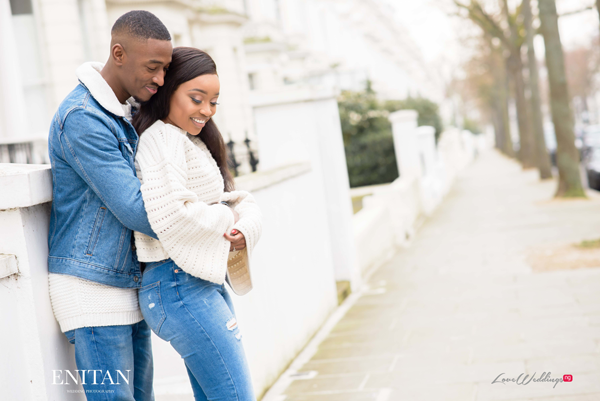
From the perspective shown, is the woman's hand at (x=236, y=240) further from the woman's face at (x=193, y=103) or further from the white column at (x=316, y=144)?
the white column at (x=316, y=144)

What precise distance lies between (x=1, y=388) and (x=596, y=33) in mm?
59619

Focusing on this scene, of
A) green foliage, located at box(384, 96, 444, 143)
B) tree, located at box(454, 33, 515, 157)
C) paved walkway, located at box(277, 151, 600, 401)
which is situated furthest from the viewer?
tree, located at box(454, 33, 515, 157)

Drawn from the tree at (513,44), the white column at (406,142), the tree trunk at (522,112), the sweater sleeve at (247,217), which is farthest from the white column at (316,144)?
the tree trunk at (522,112)

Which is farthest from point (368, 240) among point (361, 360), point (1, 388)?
point (1, 388)

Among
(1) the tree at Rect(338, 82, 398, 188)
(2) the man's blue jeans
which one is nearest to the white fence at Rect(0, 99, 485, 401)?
(2) the man's blue jeans

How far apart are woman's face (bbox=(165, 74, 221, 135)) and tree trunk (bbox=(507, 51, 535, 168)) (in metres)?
26.2

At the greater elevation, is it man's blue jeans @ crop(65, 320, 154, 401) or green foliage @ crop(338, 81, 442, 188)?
green foliage @ crop(338, 81, 442, 188)

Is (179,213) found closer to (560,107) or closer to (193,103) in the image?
(193,103)

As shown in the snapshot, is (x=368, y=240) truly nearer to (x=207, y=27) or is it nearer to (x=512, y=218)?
(x=512, y=218)

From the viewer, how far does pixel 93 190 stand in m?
2.24

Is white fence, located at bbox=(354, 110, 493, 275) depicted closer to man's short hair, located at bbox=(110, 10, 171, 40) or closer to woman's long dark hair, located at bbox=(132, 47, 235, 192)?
woman's long dark hair, located at bbox=(132, 47, 235, 192)

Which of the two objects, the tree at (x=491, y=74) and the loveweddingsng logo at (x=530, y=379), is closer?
the loveweddingsng logo at (x=530, y=379)

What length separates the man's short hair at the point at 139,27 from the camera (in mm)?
2293

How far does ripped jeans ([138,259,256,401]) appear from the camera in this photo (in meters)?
2.35
